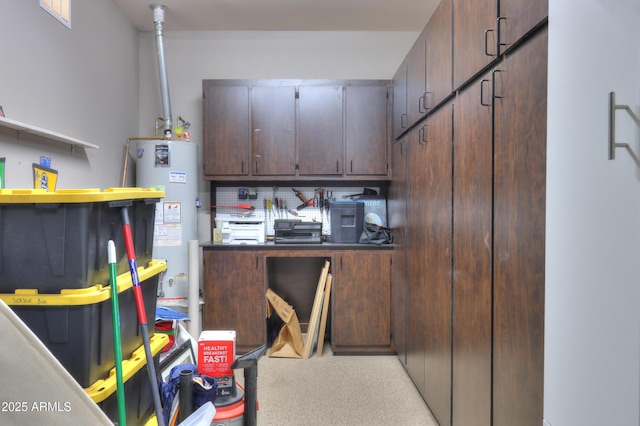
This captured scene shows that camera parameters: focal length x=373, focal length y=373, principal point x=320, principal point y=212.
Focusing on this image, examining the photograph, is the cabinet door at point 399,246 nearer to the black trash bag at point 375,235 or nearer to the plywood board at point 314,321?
the black trash bag at point 375,235

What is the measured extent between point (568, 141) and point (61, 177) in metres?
2.97

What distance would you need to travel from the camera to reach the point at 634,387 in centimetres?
73

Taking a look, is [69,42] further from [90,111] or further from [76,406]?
[76,406]

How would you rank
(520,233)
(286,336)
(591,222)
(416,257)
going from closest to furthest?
(591,222) → (520,233) → (416,257) → (286,336)

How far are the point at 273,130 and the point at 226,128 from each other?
44cm

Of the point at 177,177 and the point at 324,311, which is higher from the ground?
the point at 177,177

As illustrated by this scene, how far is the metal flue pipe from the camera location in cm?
340

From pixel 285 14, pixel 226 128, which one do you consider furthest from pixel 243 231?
pixel 285 14

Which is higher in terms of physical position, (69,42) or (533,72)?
(69,42)

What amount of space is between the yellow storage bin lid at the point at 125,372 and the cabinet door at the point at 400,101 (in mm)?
2275

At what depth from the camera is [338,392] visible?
8.70 ft

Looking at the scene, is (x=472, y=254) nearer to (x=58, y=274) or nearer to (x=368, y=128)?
(x=58, y=274)

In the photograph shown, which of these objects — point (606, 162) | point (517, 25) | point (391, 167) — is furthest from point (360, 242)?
point (606, 162)

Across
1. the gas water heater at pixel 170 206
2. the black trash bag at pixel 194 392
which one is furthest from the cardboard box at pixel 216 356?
the gas water heater at pixel 170 206
